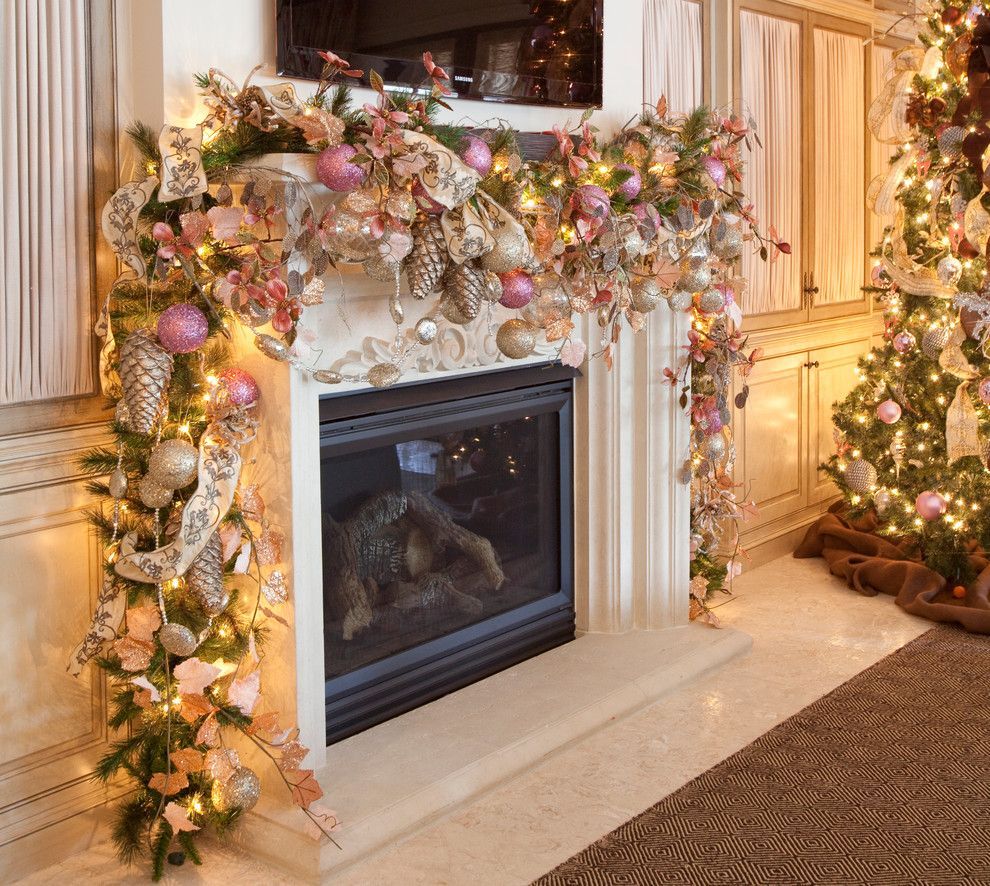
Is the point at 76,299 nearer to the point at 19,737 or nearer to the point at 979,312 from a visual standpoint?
the point at 19,737

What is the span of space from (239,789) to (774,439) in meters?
3.07

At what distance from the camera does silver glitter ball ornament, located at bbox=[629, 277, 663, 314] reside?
3182 mm

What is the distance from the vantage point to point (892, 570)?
4613 mm

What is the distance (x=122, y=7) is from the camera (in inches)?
99.7

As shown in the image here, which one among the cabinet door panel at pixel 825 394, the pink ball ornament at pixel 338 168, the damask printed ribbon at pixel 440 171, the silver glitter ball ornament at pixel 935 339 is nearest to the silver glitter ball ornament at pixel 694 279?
the damask printed ribbon at pixel 440 171

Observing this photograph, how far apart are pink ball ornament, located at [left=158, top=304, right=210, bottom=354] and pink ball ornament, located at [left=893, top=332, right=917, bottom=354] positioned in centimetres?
297

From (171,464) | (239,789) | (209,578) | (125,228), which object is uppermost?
(125,228)

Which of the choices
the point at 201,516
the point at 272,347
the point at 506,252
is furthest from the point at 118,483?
the point at 506,252

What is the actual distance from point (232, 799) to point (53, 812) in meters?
0.43

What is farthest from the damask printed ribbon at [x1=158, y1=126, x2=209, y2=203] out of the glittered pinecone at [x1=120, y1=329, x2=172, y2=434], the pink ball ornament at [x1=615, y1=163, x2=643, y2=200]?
the pink ball ornament at [x1=615, y1=163, x2=643, y2=200]

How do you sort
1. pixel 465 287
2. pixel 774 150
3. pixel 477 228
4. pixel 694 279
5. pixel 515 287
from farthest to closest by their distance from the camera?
pixel 774 150 < pixel 694 279 < pixel 515 287 < pixel 465 287 < pixel 477 228

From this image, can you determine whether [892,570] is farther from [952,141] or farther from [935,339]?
[952,141]

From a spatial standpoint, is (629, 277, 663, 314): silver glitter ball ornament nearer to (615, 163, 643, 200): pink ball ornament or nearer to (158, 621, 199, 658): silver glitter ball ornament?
(615, 163, 643, 200): pink ball ornament

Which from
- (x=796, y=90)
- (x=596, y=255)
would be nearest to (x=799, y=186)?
(x=796, y=90)
